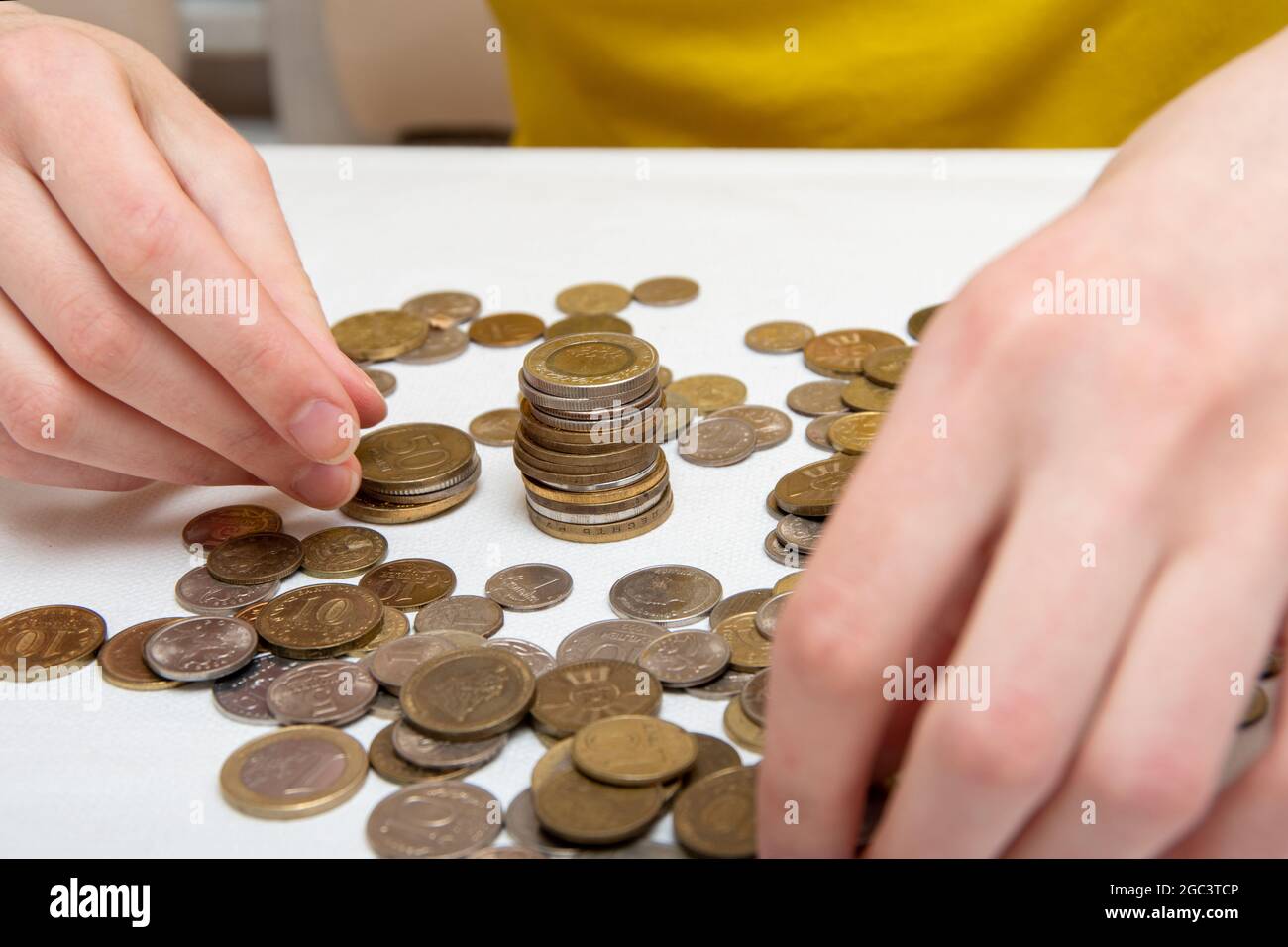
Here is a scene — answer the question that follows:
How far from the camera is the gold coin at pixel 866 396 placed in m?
1.05

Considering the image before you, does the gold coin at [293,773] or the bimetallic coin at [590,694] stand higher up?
the bimetallic coin at [590,694]

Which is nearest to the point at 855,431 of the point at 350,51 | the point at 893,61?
the point at 893,61

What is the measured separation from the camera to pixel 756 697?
75 cm

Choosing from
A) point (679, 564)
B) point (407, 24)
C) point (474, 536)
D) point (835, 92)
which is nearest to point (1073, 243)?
point (679, 564)

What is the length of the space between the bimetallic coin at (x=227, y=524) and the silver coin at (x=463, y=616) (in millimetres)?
180

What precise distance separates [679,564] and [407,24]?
154 cm

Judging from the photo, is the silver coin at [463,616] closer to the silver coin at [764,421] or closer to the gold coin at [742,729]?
the gold coin at [742,729]

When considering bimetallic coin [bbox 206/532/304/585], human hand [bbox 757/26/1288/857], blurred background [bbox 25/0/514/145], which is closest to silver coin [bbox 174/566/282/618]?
bimetallic coin [bbox 206/532/304/585]

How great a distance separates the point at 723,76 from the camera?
1569 mm

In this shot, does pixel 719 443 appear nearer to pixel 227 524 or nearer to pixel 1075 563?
pixel 227 524

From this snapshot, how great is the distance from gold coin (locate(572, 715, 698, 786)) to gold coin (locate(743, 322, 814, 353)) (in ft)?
1.70

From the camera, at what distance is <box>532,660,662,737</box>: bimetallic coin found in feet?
2.44

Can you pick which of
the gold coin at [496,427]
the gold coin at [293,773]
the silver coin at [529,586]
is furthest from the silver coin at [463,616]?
the gold coin at [496,427]
